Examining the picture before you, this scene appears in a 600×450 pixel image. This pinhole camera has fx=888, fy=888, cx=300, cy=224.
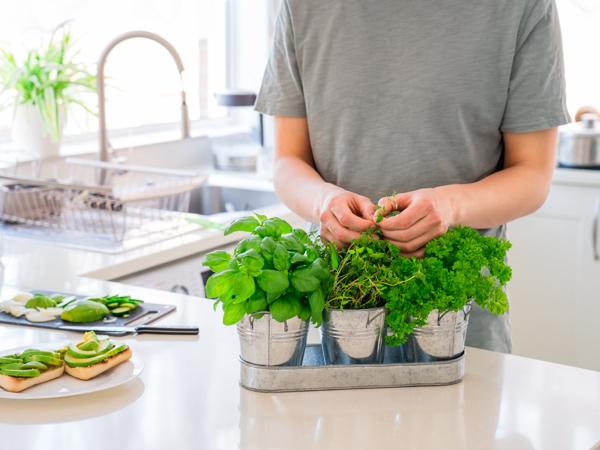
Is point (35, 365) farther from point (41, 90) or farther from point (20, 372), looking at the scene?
point (41, 90)

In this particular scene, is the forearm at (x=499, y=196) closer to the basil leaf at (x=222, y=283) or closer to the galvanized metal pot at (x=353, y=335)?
the galvanized metal pot at (x=353, y=335)

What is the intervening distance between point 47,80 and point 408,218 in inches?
68.3

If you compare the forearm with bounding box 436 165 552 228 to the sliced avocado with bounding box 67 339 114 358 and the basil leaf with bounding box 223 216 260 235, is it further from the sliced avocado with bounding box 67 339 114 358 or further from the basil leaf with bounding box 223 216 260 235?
the sliced avocado with bounding box 67 339 114 358

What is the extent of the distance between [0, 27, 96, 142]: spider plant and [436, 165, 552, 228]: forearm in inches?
61.9

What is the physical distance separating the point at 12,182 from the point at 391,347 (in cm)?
140

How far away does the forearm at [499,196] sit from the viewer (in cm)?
127

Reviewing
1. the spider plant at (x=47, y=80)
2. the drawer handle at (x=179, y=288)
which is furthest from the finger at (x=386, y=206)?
the spider plant at (x=47, y=80)

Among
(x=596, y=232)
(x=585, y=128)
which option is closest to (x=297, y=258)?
(x=596, y=232)

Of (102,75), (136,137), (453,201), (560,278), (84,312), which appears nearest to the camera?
(453,201)

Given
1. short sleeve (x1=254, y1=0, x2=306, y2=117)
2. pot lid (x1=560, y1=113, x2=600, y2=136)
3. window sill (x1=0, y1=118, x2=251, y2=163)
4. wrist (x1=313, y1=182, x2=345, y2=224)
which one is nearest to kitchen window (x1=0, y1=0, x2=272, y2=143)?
window sill (x1=0, y1=118, x2=251, y2=163)

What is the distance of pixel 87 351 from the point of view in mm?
1152

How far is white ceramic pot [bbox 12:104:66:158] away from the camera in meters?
2.58

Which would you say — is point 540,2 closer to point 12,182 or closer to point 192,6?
point 12,182

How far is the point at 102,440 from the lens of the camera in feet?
3.23
